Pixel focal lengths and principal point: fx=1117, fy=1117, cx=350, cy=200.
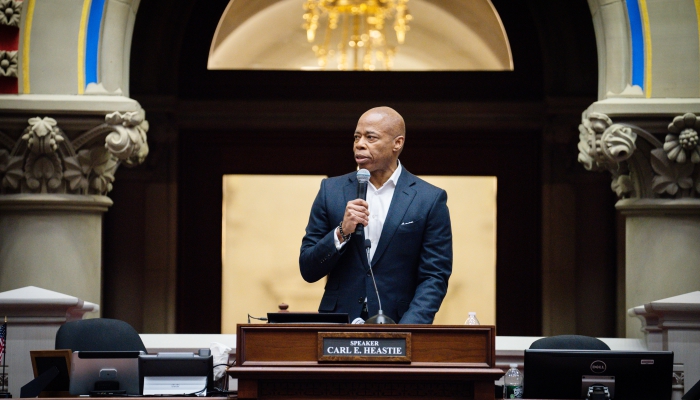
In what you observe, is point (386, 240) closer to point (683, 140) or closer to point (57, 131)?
point (683, 140)

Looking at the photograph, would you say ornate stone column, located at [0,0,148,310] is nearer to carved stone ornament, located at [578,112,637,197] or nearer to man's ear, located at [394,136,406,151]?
man's ear, located at [394,136,406,151]

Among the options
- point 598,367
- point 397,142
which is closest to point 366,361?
point 598,367

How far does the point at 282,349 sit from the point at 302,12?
6.21m

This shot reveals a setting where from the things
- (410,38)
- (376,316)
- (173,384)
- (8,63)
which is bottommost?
(173,384)

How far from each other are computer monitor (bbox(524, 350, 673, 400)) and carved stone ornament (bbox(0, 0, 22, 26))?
4.50 meters

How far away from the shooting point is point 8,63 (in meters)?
7.14

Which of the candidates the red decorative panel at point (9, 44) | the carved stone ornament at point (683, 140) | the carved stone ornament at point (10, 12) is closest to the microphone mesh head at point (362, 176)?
the carved stone ornament at point (683, 140)

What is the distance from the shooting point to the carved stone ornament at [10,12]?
7.19 metres

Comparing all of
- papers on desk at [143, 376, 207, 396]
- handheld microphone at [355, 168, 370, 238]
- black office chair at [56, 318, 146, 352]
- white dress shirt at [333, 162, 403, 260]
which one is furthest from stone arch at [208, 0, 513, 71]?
papers on desk at [143, 376, 207, 396]

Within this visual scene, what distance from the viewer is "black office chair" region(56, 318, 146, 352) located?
5461mm

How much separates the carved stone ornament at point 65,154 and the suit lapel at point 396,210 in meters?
2.71

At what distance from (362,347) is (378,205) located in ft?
3.80

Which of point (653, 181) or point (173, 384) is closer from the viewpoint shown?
point (173, 384)

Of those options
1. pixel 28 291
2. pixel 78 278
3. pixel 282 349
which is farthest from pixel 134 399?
pixel 78 278
